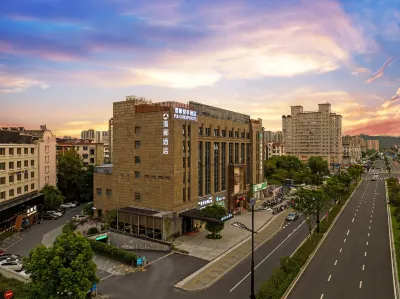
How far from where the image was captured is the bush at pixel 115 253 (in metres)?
40.6

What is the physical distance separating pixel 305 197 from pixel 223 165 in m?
25.1

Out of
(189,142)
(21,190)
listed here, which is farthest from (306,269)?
(21,190)

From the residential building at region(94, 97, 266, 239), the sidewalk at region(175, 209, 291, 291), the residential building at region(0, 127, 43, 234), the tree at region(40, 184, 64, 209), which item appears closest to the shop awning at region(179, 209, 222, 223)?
the residential building at region(94, 97, 266, 239)

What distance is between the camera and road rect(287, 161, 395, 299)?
33188 mm

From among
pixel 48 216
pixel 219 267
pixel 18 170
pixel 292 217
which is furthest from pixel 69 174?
pixel 292 217

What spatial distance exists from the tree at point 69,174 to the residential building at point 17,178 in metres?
12.7

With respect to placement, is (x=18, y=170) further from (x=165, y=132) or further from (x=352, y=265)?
(x=352, y=265)

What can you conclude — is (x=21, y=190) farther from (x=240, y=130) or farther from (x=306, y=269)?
(x=306, y=269)

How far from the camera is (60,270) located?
24.2 m

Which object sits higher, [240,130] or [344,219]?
[240,130]

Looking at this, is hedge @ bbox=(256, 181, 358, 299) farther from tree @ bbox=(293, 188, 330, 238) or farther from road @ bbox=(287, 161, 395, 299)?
tree @ bbox=(293, 188, 330, 238)

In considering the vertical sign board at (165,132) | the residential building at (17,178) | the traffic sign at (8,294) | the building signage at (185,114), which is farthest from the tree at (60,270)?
the residential building at (17,178)

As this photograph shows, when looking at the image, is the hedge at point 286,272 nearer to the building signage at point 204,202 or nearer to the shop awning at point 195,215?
the shop awning at point 195,215

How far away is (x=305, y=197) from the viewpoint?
5003 cm
